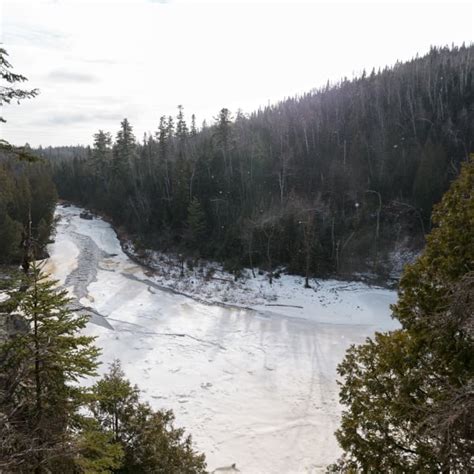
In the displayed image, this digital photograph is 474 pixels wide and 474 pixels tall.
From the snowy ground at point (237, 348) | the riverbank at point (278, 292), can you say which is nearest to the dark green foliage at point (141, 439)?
the snowy ground at point (237, 348)

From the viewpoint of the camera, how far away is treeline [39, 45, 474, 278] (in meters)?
39.4

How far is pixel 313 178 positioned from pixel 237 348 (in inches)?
1187

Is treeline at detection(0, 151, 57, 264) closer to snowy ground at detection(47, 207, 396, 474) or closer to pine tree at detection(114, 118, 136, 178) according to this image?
snowy ground at detection(47, 207, 396, 474)

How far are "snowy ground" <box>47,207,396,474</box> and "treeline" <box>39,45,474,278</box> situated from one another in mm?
5275

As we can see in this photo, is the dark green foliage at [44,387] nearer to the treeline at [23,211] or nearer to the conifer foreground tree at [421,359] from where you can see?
the conifer foreground tree at [421,359]

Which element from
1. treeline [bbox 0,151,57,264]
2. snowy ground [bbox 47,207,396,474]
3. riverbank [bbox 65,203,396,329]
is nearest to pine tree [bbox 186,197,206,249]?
riverbank [bbox 65,203,396,329]

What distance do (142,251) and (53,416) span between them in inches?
1623

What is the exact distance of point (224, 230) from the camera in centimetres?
4366

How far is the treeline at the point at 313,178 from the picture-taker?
39438 millimetres

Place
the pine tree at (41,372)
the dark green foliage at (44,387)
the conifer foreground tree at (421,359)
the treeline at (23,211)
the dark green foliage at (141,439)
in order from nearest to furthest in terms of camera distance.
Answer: the dark green foliage at (44,387) → the pine tree at (41,372) → the conifer foreground tree at (421,359) → the dark green foliage at (141,439) → the treeline at (23,211)

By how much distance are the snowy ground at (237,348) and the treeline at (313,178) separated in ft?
17.3

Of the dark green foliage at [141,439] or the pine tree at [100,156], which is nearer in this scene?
the dark green foliage at [141,439]

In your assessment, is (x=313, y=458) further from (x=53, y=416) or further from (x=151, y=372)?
(x=53, y=416)

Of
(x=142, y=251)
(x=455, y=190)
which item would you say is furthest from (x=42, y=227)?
(x=455, y=190)
